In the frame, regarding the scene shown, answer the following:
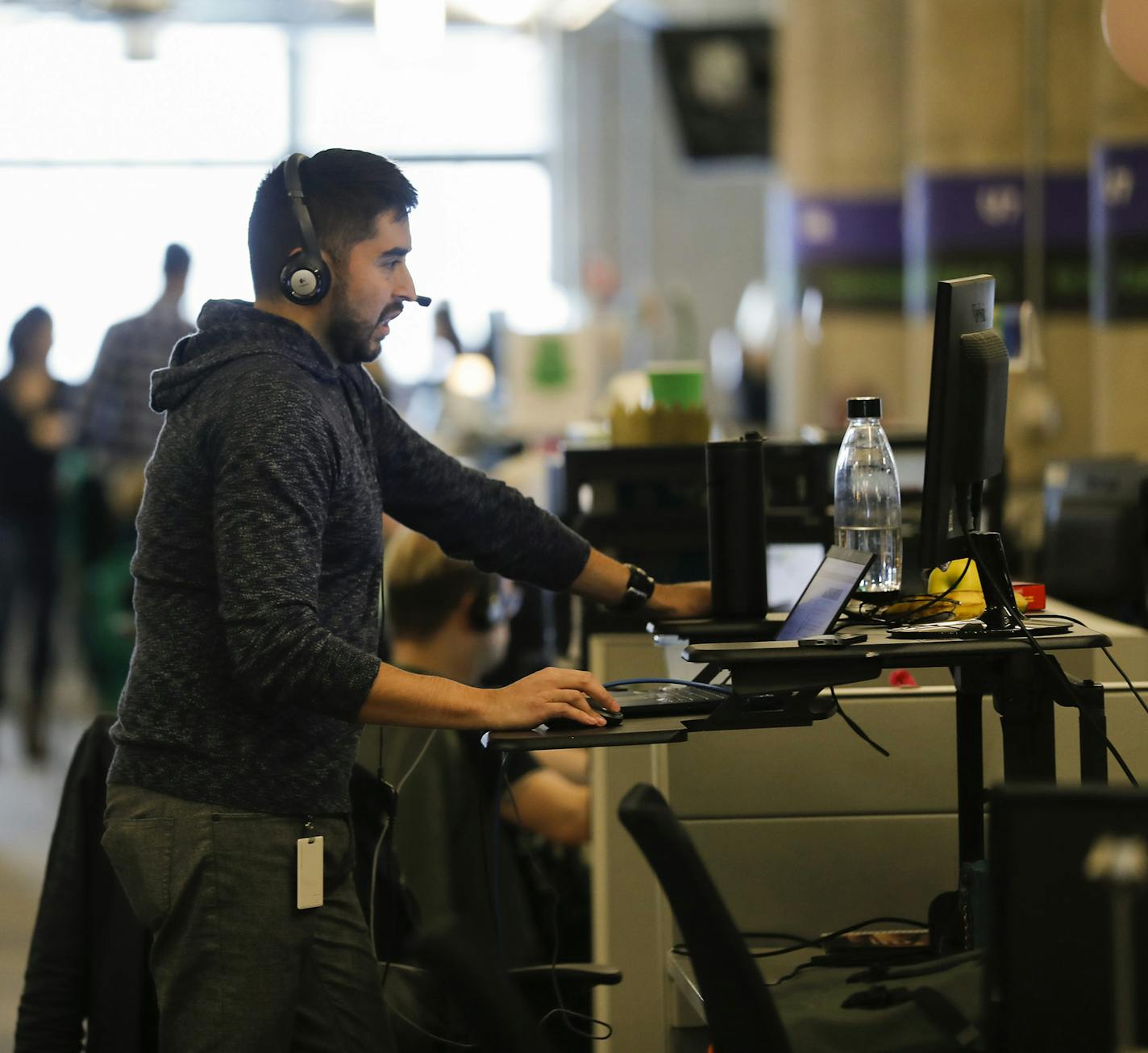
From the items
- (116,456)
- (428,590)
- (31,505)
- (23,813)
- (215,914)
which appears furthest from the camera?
(31,505)

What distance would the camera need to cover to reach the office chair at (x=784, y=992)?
1.47 metres

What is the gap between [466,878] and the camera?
2479 millimetres

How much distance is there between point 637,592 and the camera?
225 centimetres

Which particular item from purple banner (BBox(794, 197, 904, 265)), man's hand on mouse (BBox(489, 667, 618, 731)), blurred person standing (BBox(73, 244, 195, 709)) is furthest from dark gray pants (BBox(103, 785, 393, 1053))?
purple banner (BBox(794, 197, 904, 265))

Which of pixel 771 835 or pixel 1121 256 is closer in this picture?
pixel 771 835

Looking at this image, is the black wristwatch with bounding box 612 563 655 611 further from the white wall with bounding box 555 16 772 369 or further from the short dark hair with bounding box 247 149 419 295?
the white wall with bounding box 555 16 772 369

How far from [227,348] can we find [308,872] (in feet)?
1.94

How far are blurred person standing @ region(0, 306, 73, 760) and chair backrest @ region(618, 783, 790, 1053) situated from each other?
5.46m

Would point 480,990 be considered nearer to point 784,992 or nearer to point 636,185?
point 784,992

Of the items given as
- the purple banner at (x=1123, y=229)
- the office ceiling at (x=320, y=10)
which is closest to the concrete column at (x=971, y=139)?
the purple banner at (x=1123, y=229)

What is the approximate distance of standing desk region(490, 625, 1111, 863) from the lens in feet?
5.63

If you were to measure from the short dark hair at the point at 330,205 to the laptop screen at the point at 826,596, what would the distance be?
2.23 ft

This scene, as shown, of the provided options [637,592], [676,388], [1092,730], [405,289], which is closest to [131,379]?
[676,388]

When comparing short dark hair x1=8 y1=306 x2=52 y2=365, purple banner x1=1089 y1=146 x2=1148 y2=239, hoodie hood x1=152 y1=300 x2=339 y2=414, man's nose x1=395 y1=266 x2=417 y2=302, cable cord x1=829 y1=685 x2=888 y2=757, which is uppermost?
purple banner x1=1089 y1=146 x2=1148 y2=239
